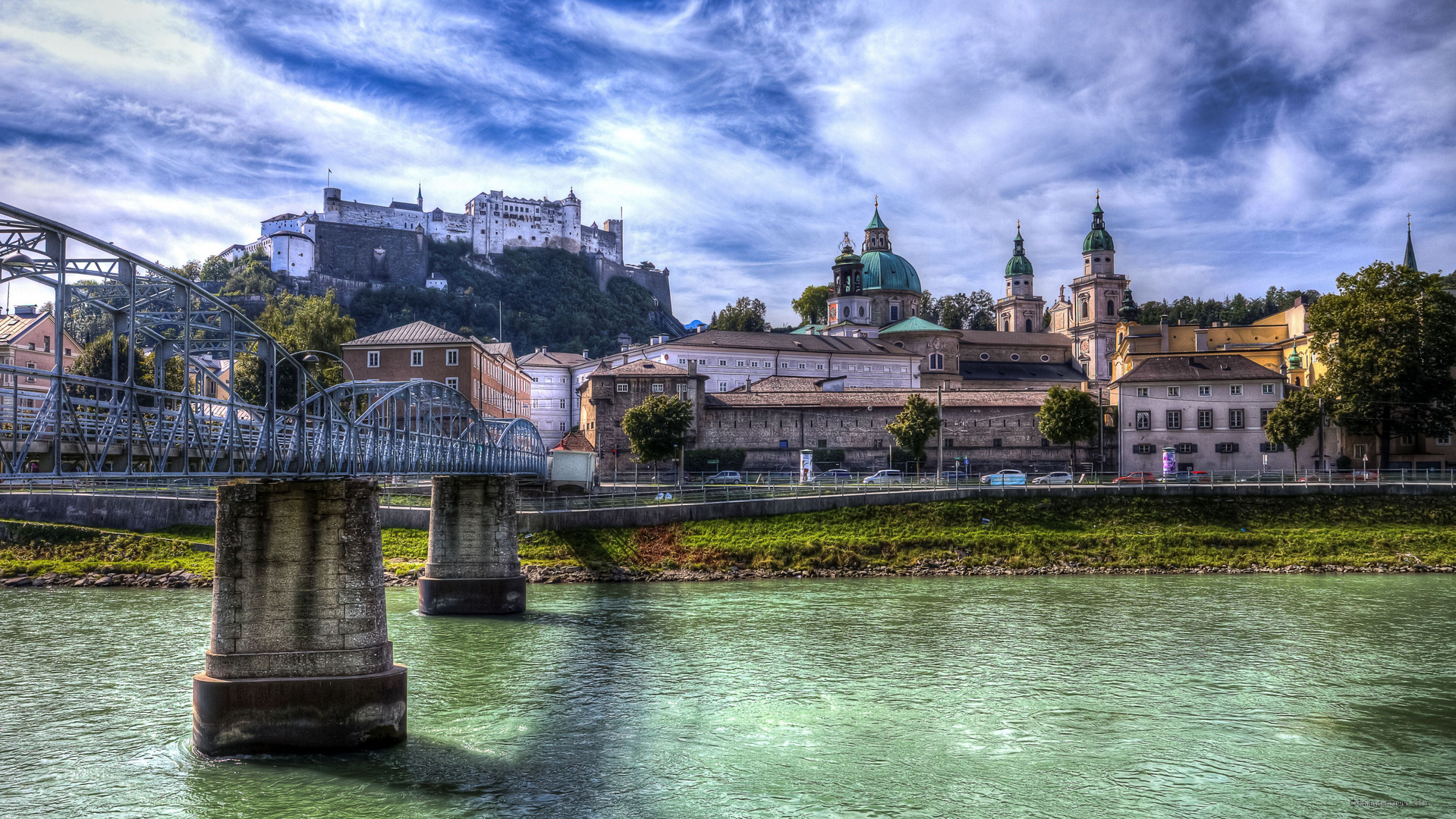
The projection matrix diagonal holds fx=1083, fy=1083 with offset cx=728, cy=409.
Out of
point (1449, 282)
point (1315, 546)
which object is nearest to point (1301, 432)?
point (1315, 546)

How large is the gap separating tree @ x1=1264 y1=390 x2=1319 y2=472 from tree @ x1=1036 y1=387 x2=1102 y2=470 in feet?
30.6

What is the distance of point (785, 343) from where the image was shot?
96875 mm

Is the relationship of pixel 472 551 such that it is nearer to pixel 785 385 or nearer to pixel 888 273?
pixel 785 385

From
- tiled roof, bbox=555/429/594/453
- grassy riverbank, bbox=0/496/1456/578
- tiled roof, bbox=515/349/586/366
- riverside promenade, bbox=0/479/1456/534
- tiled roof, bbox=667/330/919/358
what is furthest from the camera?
tiled roof, bbox=515/349/586/366

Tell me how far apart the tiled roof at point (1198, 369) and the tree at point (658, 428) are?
27511mm

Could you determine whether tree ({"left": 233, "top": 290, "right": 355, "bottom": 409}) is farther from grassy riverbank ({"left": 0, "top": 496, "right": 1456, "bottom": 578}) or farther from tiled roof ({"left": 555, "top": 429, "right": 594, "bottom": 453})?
grassy riverbank ({"left": 0, "top": 496, "right": 1456, "bottom": 578})

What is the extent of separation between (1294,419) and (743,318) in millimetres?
77759

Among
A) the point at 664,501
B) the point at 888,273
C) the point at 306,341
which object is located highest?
the point at 888,273

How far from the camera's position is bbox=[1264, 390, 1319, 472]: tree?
57562 mm

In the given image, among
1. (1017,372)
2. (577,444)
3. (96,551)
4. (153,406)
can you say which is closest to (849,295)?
(1017,372)

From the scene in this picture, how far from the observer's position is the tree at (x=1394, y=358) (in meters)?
55.1

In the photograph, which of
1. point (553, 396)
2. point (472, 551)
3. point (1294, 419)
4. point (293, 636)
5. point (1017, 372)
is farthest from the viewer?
point (1017, 372)

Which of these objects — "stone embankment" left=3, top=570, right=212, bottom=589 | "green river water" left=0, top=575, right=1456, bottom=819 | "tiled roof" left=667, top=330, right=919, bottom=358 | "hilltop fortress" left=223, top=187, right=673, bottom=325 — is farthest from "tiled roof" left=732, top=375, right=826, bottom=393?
"hilltop fortress" left=223, top=187, right=673, bottom=325

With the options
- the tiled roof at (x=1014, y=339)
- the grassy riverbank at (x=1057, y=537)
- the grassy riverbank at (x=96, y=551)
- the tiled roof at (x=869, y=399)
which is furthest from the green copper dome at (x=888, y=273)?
the grassy riverbank at (x=96, y=551)
